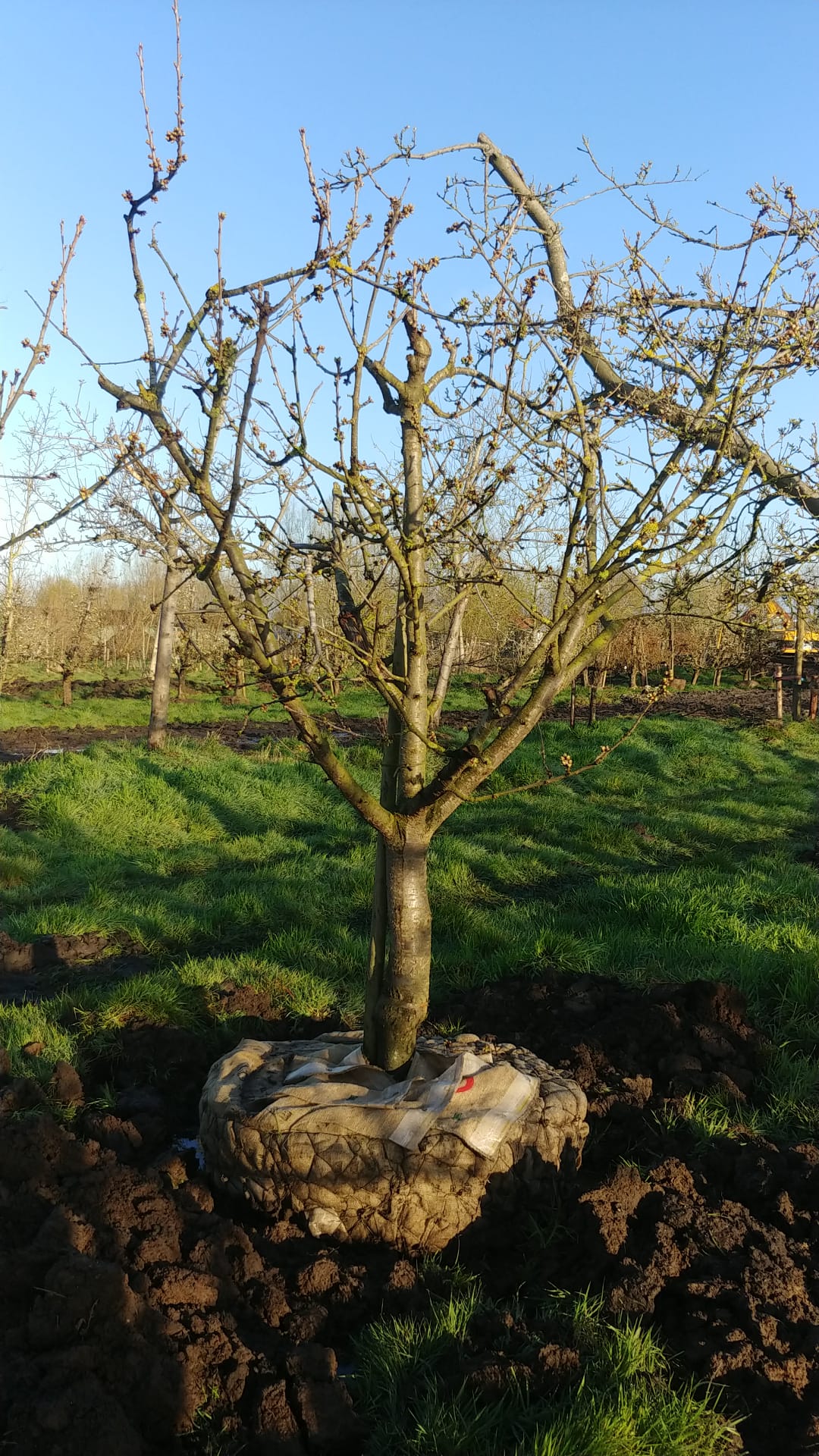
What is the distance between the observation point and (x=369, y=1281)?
2.82 meters

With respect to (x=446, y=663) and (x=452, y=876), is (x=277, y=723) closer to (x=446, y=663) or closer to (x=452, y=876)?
(x=452, y=876)

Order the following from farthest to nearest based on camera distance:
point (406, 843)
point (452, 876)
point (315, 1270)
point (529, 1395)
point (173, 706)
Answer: point (173, 706) < point (452, 876) < point (406, 843) < point (315, 1270) < point (529, 1395)

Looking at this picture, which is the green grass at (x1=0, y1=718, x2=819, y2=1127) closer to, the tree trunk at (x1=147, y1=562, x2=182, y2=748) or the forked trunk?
the tree trunk at (x1=147, y1=562, x2=182, y2=748)

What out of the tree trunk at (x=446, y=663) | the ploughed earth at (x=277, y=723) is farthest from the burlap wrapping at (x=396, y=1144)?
the ploughed earth at (x=277, y=723)

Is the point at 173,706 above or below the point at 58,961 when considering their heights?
above

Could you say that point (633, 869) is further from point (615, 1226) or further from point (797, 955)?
point (615, 1226)

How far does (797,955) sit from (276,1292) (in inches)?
125

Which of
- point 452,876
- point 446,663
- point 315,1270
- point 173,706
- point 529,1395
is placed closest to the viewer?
point 529,1395

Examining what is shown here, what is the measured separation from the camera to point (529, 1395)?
2.27 m

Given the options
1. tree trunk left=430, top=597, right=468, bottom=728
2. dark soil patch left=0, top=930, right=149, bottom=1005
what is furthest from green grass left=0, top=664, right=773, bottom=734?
tree trunk left=430, top=597, right=468, bottom=728

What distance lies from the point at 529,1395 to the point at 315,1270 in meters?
0.78

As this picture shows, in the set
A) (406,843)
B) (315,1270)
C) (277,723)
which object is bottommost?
(315,1270)

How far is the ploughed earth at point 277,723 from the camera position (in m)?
14.5

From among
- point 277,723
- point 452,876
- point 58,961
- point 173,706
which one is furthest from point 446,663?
point 173,706
